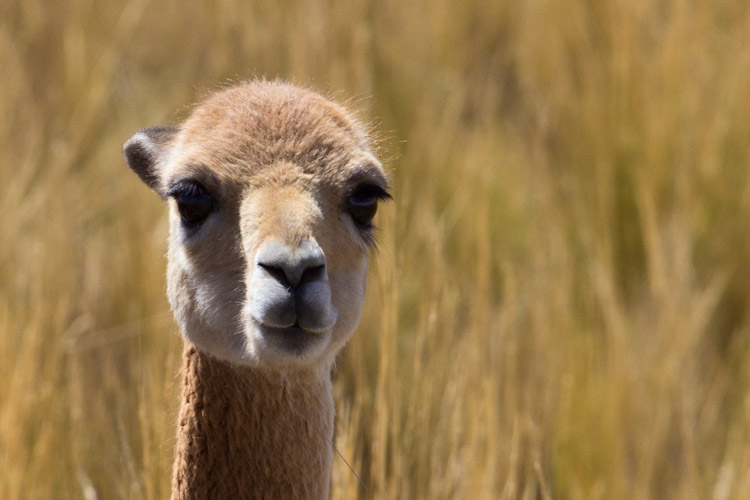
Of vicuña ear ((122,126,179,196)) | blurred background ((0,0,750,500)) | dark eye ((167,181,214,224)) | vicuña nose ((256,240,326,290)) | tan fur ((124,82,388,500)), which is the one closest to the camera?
vicuña nose ((256,240,326,290))

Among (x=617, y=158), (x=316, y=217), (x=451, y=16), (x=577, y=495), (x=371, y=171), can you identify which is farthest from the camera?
(x=451, y=16)

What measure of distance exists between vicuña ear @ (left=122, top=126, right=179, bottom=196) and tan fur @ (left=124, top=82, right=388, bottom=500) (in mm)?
36

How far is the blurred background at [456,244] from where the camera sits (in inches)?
113

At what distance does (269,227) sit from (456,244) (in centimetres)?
269

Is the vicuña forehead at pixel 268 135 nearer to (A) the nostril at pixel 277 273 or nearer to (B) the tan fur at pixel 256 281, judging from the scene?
(B) the tan fur at pixel 256 281

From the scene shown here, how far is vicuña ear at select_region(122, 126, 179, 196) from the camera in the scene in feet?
7.23

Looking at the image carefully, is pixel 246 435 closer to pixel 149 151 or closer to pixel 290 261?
pixel 290 261

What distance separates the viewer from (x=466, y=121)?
227 inches

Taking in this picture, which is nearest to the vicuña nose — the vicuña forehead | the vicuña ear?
the vicuña forehead

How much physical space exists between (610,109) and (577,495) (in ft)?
6.85

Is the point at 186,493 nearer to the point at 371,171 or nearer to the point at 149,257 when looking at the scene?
the point at 371,171

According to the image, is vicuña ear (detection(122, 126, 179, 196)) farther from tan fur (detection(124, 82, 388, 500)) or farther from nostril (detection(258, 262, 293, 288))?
nostril (detection(258, 262, 293, 288))

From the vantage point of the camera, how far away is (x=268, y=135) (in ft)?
6.54

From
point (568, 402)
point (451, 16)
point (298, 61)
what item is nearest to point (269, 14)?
point (298, 61)
